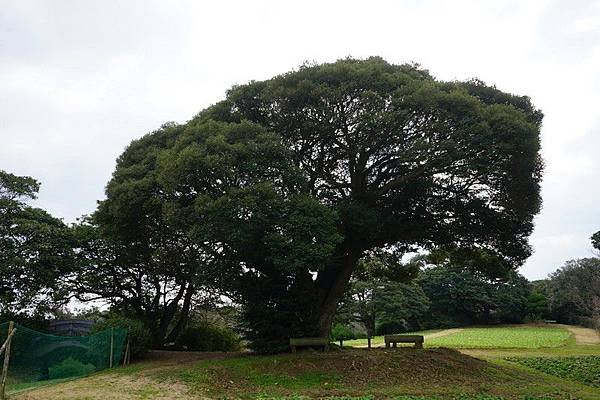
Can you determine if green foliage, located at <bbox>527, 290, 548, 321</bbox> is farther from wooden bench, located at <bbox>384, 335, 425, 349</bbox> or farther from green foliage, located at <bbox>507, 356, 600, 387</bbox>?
wooden bench, located at <bbox>384, 335, 425, 349</bbox>

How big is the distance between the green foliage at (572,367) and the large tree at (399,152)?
14.9ft

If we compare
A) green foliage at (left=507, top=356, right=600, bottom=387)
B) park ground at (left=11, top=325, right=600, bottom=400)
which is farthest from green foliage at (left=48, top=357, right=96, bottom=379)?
green foliage at (left=507, top=356, right=600, bottom=387)

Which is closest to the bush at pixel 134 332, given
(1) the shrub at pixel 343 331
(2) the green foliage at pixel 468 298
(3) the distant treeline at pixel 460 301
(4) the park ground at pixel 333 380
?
(4) the park ground at pixel 333 380

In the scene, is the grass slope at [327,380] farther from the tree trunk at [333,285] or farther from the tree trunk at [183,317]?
the tree trunk at [183,317]

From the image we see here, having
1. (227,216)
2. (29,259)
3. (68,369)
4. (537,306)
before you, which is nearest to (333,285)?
(227,216)

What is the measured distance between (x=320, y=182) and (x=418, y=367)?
24.5 feet

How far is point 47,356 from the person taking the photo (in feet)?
43.3

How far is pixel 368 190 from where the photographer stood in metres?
18.6

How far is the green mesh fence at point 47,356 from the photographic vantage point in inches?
499

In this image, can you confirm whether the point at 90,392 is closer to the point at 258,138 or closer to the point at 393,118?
the point at 258,138

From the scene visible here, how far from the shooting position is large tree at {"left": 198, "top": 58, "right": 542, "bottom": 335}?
607 inches

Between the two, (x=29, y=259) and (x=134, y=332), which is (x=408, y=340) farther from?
(x=29, y=259)

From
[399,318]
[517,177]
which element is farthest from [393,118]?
[399,318]

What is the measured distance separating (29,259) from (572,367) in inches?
917
